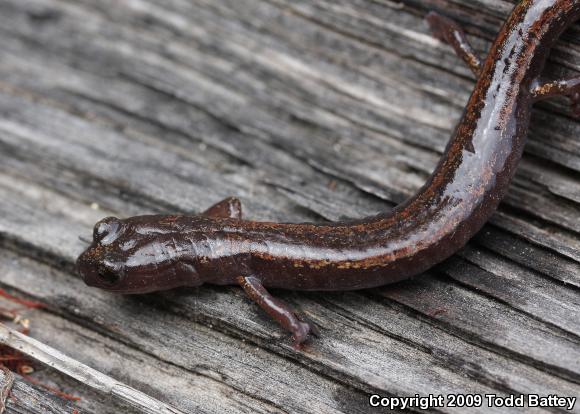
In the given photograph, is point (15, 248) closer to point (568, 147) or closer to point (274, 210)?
point (274, 210)

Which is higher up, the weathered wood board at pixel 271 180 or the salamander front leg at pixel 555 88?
the salamander front leg at pixel 555 88

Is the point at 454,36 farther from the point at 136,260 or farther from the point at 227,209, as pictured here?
the point at 136,260

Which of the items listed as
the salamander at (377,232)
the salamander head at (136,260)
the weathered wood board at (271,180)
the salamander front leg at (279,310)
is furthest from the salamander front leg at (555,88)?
the salamander head at (136,260)

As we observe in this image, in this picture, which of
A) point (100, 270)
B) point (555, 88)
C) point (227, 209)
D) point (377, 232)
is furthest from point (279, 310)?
point (555, 88)

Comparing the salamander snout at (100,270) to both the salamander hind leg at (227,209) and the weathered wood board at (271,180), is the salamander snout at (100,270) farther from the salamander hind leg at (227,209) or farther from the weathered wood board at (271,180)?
the salamander hind leg at (227,209)

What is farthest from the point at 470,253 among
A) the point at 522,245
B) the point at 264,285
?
the point at 264,285

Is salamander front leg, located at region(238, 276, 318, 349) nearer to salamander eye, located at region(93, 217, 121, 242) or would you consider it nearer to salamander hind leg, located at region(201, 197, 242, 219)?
salamander hind leg, located at region(201, 197, 242, 219)
